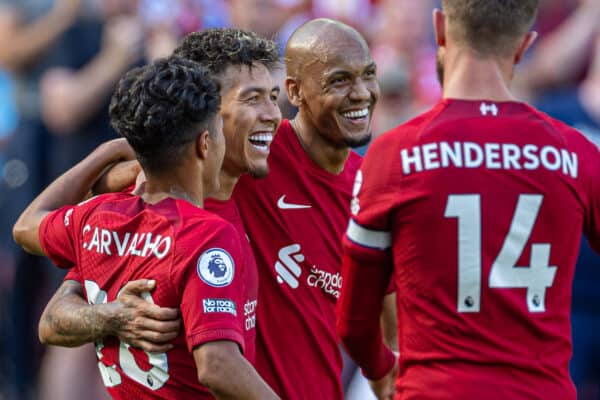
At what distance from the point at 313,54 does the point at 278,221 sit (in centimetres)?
76

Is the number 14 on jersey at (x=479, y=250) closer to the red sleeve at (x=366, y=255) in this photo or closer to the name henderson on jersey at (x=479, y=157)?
the name henderson on jersey at (x=479, y=157)

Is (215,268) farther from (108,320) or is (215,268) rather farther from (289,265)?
(289,265)

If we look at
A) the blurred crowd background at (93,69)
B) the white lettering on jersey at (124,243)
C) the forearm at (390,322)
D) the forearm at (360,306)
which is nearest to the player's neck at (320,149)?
the forearm at (390,322)

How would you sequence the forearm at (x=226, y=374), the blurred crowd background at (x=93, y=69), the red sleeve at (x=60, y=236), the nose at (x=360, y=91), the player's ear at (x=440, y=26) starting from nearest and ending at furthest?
the forearm at (x=226, y=374)
the player's ear at (x=440, y=26)
the red sleeve at (x=60, y=236)
the nose at (x=360, y=91)
the blurred crowd background at (x=93, y=69)

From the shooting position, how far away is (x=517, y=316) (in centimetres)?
319

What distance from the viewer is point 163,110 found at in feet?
11.1

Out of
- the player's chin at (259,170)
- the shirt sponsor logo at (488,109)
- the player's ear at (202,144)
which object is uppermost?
the shirt sponsor logo at (488,109)

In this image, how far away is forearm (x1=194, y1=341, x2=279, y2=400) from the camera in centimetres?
311

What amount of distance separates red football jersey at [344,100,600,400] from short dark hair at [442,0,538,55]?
19 centimetres

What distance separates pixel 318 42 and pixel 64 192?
128 cm

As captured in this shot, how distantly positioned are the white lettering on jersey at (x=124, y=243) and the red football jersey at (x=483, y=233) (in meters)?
0.63

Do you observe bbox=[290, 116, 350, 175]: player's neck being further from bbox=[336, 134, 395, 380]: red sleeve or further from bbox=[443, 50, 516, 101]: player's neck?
bbox=[443, 50, 516, 101]: player's neck

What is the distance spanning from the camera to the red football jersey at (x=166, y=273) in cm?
319

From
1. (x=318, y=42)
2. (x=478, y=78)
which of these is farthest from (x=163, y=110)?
(x=318, y=42)
